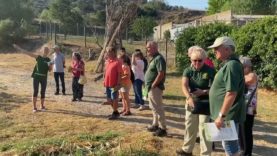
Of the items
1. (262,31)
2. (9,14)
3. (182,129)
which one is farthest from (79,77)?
(9,14)

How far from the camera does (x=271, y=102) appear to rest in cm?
1454

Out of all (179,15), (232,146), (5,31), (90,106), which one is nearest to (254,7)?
(179,15)

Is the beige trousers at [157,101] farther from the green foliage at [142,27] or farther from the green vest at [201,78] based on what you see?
the green foliage at [142,27]

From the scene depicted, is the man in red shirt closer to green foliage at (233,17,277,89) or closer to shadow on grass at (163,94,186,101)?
shadow on grass at (163,94,186,101)

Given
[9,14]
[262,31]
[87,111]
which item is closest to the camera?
[87,111]

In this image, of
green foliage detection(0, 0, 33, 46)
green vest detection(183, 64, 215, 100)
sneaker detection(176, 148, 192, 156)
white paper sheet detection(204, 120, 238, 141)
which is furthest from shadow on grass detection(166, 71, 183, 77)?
green foliage detection(0, 0, 33, 46)

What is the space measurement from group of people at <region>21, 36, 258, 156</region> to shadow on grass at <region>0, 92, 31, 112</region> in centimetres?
102

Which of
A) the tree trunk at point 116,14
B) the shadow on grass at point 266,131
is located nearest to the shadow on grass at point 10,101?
the shadow on grass at point 266,131

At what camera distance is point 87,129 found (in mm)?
9945

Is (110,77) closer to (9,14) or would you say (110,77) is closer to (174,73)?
(174,73)

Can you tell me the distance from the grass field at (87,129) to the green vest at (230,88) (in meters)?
2.10

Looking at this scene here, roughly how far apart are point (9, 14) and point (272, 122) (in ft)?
116

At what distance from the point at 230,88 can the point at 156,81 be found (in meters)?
3.19

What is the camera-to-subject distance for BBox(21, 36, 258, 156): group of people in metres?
5.89
